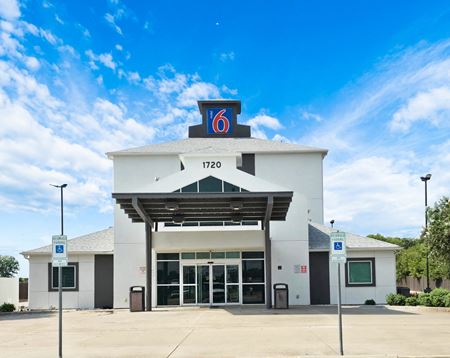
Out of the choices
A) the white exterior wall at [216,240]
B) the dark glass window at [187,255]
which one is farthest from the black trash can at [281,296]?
the dark glass window at [187,255]

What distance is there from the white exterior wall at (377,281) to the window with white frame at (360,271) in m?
0.20

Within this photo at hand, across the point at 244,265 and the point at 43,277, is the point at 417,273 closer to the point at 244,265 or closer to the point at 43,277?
the point at 244,265

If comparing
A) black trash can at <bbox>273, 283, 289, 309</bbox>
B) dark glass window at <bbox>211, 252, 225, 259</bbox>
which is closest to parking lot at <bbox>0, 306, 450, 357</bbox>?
black trash can at <bbox>273, 283, 289, 309</bbox>

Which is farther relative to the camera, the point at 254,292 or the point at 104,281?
the point at 104,281

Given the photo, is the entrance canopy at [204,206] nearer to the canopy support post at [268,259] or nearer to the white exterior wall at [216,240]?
the canopy support post at [268,259]

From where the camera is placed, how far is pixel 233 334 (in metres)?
17.4

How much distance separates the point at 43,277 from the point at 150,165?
8664 mm

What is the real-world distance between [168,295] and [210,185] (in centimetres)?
660

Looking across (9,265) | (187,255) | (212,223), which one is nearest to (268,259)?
(212,223)

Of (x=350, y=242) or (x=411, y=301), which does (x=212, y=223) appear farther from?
(x=411, y=301)

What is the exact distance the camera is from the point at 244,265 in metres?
30.5

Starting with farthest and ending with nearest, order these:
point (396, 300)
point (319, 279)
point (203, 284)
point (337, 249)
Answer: point (319, 279) → point (203, 284) → point (396, 300) → point (337, 249)

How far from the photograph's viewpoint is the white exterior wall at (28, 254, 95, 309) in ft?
104

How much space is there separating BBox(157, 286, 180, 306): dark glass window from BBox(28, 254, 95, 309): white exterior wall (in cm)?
384
